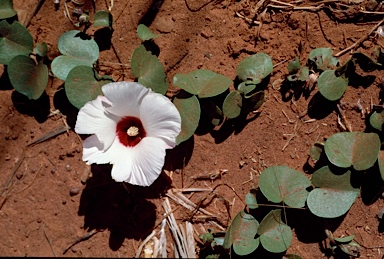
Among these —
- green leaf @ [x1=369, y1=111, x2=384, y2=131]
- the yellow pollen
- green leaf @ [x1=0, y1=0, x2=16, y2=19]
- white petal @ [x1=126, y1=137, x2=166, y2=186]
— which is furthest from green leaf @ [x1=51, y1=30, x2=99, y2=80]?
green leaf @ [x1=369, y1=111, x2=384, y2=131]

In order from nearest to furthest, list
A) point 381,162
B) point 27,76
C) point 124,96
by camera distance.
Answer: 1. point 124,96
2. point 381,162
3. point 27,76

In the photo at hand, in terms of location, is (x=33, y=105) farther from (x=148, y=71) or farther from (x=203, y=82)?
(x=203, y=82)

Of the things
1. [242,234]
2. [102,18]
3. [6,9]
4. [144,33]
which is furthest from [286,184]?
[6,9]

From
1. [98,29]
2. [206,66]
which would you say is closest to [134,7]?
[98,29]

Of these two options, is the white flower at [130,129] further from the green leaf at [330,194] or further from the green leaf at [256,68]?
the green leaf at [330,194]

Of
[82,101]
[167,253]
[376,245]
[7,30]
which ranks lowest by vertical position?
[167,253]

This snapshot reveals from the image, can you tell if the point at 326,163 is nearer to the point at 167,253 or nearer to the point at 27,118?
the point at 167,253
